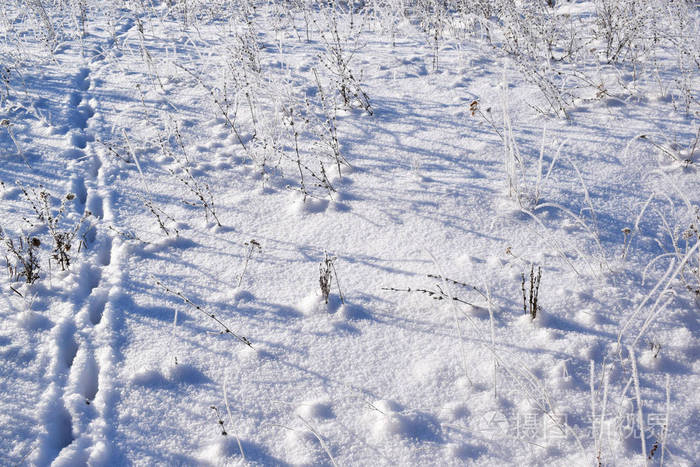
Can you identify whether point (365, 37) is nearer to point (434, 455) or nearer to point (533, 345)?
point (533, 345)

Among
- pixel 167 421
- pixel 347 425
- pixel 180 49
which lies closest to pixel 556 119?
pixel 347 425

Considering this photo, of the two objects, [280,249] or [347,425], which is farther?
[280,249]

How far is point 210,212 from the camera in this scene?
9.14 feet

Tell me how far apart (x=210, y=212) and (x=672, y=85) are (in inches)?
135

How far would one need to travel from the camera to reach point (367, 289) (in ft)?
7.14

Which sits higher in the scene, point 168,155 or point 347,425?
point 168,155

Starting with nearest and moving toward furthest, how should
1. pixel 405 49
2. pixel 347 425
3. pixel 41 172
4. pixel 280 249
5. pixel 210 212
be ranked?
pixel 347 425 < pixel 280 249 < pixel 210 212 < pixel 41 172 < pixel 405 49

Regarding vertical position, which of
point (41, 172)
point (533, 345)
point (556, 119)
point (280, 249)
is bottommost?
point (533, 345)

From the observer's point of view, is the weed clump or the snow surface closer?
the snow surface

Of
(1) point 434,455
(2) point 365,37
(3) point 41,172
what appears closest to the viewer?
(1) point 434,455

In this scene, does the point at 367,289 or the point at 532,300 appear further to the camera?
the point at 367,289

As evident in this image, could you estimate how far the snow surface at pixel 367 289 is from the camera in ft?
5.22

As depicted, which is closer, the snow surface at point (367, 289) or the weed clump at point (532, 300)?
the snow surface at point (367, 289)

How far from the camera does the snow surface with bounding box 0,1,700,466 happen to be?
1592 millimetres
